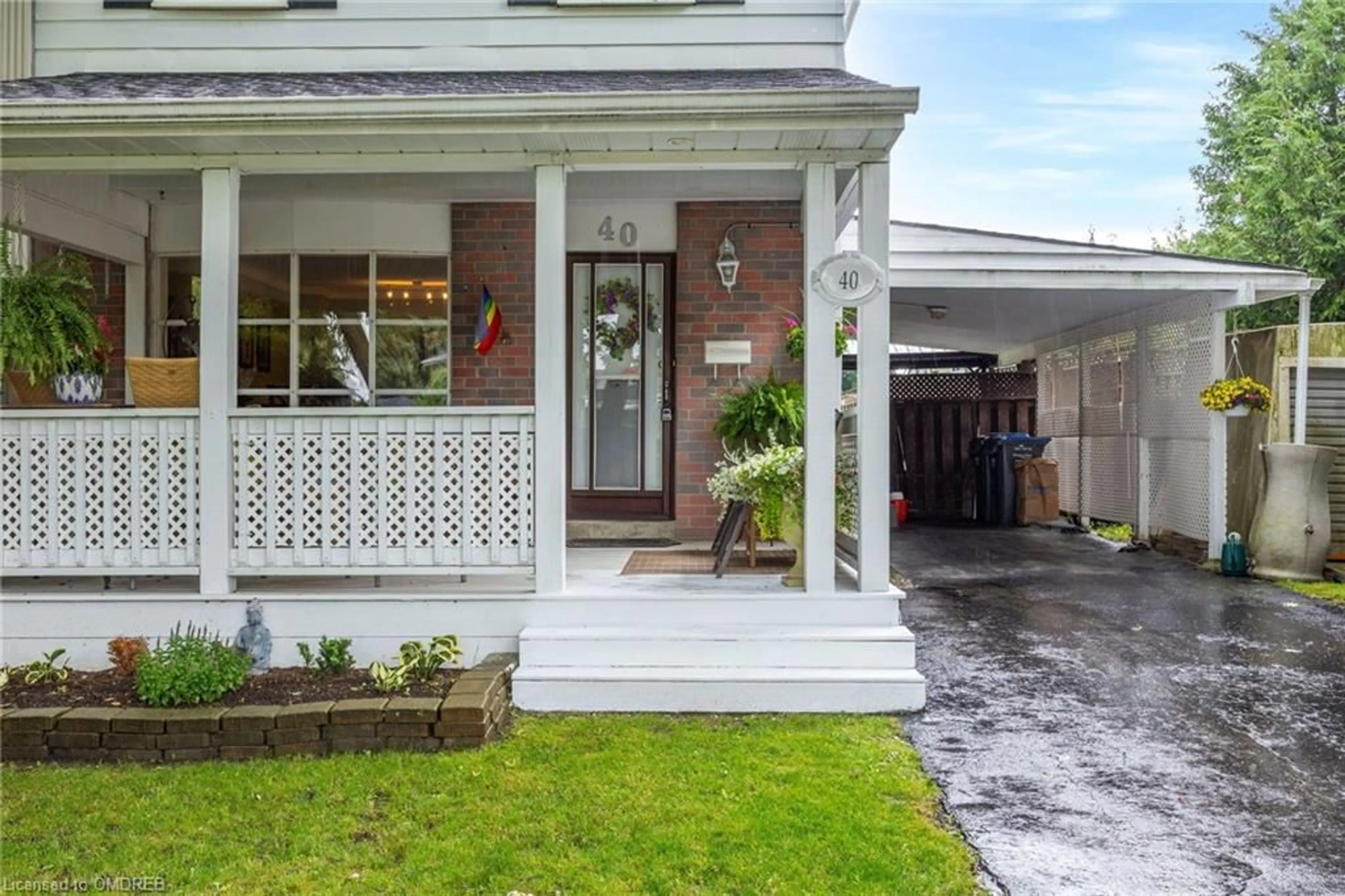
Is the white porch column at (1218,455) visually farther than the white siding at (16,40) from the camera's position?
Yes

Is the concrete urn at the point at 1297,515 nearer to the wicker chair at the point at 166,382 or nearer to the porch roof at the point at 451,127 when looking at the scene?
the porch roof at the point at 451,127

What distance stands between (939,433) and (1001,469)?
1402mm

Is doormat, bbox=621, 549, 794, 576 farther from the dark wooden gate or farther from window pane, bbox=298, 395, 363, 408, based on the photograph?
the dark wooden gate

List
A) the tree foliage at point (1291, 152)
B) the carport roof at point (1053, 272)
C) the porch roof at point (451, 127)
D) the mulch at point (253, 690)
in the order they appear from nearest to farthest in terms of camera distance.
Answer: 1. the mulch at point (253, 690)
2. the porch roof at point (451, 127)
3. the carport roof at point (1053, 272)
4. the tree foliage at point (1291, 152)

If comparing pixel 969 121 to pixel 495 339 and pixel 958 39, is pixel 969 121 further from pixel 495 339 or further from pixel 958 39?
pixel 495 339

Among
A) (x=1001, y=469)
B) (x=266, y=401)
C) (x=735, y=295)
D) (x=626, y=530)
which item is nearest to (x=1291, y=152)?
(x=1001, y=469)

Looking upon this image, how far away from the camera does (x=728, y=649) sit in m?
4.75

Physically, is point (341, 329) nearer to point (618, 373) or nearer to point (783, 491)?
point (618, 373)

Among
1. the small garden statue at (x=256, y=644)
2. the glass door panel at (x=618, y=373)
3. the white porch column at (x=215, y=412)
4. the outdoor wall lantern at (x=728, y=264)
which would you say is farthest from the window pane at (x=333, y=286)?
the small garden statue at (x=256, y=644)

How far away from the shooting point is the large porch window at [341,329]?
23.0 feet

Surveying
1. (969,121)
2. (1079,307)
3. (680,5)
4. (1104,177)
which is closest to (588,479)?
(680,5)

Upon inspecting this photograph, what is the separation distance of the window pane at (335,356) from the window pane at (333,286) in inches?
4.2

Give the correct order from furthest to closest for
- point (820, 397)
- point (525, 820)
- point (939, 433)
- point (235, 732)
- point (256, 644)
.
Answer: point (939, 433)
point (820, 397)
point (256, 644)
point (235, 732)
point (525, 820)

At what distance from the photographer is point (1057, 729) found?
167 inches
